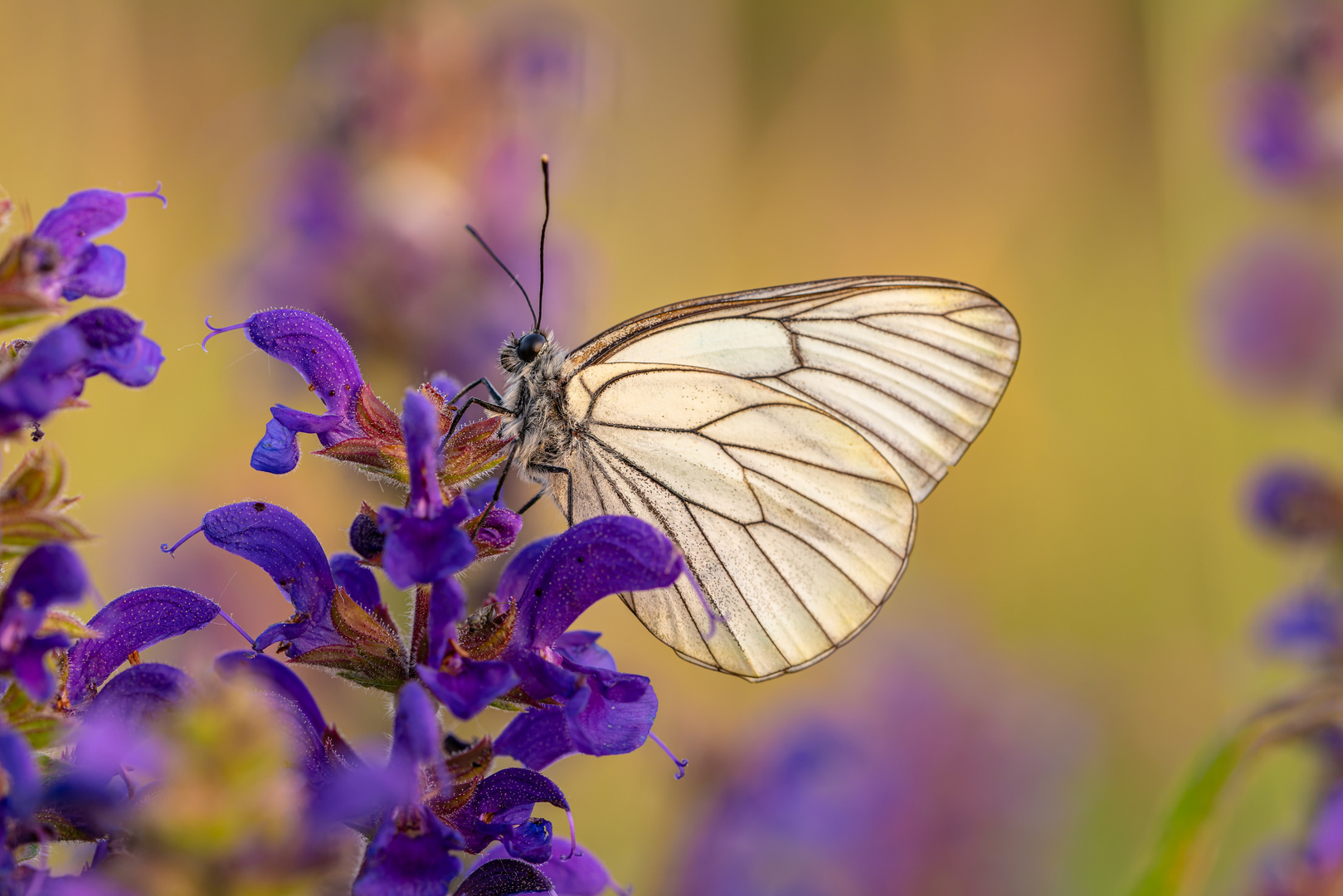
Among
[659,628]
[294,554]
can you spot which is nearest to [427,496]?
[294,554]

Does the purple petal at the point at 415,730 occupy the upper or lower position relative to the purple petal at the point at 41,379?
lower

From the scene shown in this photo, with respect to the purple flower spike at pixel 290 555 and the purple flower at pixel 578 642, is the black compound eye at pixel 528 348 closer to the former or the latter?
the purple flower at pixel 578 642

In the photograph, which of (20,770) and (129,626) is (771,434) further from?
(20,770)

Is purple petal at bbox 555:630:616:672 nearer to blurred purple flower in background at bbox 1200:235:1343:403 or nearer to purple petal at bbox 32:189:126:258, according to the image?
purple petal at bbox 32:189:126:258

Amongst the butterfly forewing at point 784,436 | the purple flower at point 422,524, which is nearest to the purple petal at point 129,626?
the purple flower at point 422,524

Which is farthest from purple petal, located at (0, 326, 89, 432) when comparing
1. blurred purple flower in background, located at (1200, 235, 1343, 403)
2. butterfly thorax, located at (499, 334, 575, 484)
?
blurred purple flower in background, located at (1200, 235, 1343, 403)
